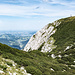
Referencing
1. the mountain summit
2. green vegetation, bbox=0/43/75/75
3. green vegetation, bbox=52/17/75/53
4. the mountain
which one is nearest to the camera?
the mountain

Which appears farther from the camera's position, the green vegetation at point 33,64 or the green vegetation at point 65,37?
the green vegetation at point 65,37

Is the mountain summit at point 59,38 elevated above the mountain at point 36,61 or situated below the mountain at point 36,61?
above

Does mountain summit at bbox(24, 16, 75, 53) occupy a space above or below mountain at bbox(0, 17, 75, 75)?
above

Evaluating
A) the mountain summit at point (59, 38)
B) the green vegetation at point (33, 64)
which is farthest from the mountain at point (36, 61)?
the mountain summit at point (59, 38)

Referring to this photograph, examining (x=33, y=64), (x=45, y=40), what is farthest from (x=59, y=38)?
(x=33, y=64)

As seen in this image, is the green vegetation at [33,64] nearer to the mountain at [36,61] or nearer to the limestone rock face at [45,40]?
the mountain at [36,61]

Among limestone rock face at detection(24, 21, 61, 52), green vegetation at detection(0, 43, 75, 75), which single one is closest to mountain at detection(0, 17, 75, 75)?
green vegetation at detection(0, 43, 75, 75)

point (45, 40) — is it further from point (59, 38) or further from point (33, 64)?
point (33, 64)

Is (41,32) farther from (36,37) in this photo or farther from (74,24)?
(74,24)

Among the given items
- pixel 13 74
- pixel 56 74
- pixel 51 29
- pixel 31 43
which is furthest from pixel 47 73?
pixel 31 43

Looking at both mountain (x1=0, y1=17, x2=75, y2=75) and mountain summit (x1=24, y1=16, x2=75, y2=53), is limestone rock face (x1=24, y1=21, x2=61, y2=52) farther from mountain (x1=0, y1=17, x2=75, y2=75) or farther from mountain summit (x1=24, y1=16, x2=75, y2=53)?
mountain (x1=0, y1=17, x2=75, y2=75)

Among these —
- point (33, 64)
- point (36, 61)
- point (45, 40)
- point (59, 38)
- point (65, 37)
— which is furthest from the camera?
point (45, 40)

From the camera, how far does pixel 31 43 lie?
133 metres

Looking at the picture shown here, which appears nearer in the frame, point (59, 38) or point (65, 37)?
point (65, 37)
